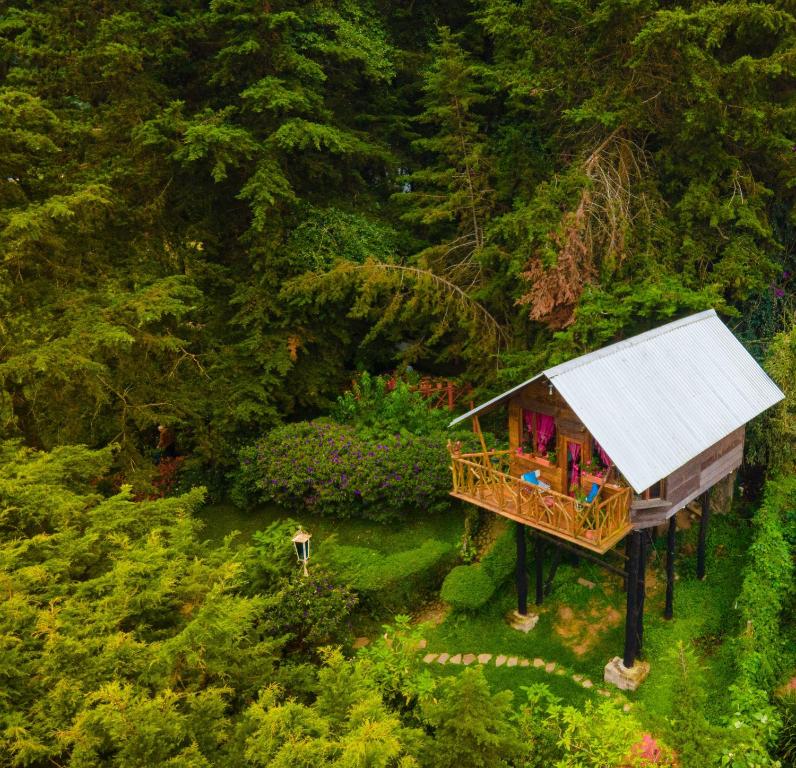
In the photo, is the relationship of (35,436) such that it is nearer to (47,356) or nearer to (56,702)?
(47,356)

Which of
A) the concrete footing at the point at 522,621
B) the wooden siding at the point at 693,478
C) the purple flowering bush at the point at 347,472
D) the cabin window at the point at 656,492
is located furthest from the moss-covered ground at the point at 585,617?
the cabin window at the point at 656,492

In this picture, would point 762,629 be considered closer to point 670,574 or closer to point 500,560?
point 670,574

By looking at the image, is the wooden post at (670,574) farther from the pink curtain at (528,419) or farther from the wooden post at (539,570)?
the pink curtain at (528,419)

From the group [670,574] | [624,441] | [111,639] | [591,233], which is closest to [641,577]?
[670,574]

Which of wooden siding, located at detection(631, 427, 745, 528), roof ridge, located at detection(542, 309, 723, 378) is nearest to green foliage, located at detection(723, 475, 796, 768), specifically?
wooden siding, located at detection(631, 427, 745, 528)

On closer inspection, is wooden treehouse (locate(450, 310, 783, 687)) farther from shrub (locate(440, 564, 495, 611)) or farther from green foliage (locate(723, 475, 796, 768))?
green foliage (locate(723, 475, 796, 768))

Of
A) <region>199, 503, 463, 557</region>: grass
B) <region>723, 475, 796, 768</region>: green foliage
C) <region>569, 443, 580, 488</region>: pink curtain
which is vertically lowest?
<region>199, 503, 463, 557</region>: grass
